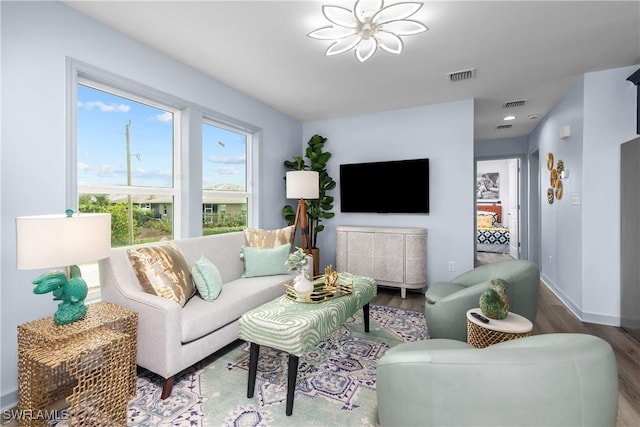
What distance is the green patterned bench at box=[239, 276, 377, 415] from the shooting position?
1.66m

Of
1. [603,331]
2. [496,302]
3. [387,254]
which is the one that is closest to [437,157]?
[387,254]

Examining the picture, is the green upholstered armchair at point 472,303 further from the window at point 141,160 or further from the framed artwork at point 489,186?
the framed artwork at point 489,186

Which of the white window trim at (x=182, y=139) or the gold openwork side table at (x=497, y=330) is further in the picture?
the white window trim at (x=182, y=139)

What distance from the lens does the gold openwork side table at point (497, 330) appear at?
1.73m

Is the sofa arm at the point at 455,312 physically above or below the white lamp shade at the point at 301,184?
below

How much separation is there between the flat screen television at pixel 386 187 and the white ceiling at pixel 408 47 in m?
0.90

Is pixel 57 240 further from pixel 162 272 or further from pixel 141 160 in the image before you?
pixel 141 160

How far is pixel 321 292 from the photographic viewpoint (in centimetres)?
222

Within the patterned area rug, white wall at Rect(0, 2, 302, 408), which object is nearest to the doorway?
the patterned area rug

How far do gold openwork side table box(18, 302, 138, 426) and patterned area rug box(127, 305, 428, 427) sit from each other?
8.3 inches

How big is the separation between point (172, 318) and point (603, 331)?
12.2 ft

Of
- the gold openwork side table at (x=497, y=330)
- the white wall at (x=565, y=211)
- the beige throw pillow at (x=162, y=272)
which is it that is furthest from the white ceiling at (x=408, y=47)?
the gold openwork side table at (x=497, y=330)

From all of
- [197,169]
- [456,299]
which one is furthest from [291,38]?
[456,299]

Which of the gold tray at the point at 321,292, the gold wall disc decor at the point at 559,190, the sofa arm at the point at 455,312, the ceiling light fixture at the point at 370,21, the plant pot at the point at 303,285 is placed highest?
the ceiling light fixture at the point at 370,21
